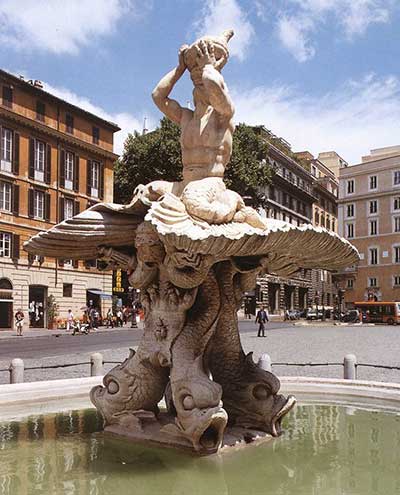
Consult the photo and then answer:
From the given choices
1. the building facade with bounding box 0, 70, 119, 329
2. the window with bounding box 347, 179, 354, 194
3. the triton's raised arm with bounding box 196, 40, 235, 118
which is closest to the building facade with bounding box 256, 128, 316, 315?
the window with bounding box 347, 179, 354, 194

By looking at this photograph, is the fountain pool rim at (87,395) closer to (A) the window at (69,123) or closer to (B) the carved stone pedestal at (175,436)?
(B) the carved stone pedestal at (175,436)

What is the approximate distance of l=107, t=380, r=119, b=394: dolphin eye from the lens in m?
5.75

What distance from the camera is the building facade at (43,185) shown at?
35469 mm

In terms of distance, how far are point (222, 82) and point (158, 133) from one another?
102 feet

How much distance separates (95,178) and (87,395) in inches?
1419

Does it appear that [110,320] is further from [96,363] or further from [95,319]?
[96,363]

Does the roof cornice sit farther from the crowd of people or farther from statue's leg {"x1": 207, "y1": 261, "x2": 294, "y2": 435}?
statue's leg {"x1": 207, "y1": 261, "x2": 294, "y2": 435}

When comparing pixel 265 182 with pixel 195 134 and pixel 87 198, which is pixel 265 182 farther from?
pixel 195 134

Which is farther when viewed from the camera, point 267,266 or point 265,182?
point 265,182

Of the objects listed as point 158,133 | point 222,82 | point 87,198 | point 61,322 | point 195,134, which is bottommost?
point 61,322

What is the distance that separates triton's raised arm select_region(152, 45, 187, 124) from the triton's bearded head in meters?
0.18

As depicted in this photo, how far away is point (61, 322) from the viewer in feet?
123

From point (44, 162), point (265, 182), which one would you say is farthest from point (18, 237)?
point (265, 182)

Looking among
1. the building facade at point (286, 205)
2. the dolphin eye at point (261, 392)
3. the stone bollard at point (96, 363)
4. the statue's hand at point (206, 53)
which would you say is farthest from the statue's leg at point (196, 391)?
the building facade at point (286, 205)
